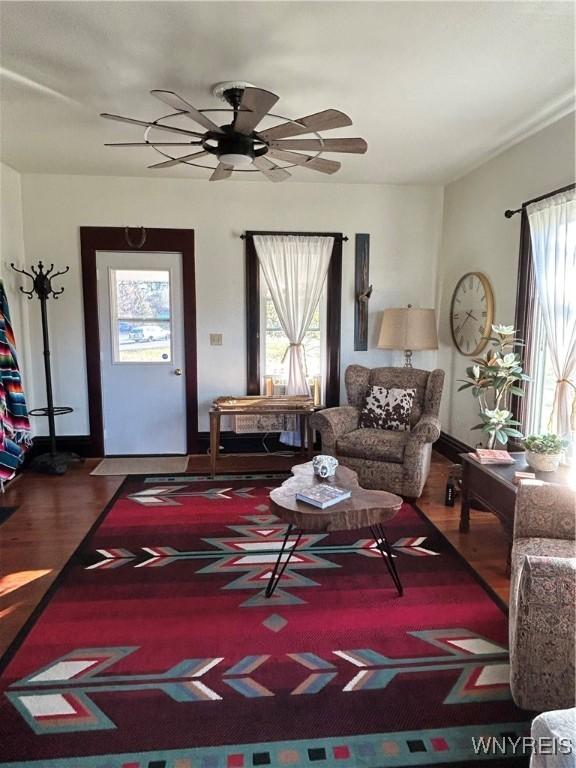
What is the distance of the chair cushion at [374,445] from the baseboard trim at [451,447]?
905 mm

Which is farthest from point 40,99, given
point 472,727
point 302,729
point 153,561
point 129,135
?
point 472,727

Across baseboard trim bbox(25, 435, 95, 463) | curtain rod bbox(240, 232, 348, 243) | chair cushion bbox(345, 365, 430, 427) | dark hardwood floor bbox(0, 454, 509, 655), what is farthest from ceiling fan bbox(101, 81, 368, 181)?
baseboard trim bbox(25, 435, 95, 463)

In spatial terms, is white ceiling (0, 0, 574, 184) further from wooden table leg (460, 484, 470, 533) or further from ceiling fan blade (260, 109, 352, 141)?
wooden table leg (460, 484, 470, 533)

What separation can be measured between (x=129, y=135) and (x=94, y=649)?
3.27m

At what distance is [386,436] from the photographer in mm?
3852

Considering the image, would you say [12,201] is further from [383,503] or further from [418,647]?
[418,647]

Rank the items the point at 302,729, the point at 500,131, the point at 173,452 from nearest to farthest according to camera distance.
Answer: the point at 302,729
the point at 500,131
the point at 173,452

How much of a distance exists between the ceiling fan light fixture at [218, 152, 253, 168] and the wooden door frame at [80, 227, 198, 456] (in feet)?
6.78

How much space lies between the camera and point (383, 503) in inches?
92.1

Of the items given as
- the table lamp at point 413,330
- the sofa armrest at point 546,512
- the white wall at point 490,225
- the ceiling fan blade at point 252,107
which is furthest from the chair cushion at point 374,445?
the ceiling fan blade at point 252,107

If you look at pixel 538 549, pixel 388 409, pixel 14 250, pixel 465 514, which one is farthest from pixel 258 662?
pixel 14 250

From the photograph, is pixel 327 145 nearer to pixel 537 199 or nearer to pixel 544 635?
pixel 537 199

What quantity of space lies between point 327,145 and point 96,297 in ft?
9.62

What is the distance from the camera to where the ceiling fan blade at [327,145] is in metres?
2.53
